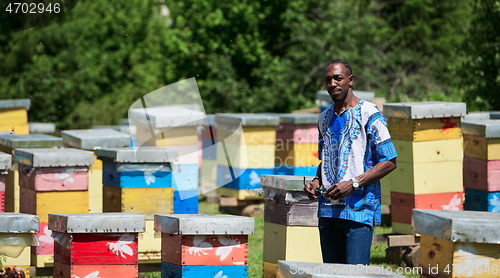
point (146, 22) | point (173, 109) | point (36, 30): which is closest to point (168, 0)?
point (146, 22)

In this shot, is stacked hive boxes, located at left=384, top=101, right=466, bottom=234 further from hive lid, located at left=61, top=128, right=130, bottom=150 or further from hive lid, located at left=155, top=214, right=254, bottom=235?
hive lid, located at left=61, top=128, right=130, bottom=150

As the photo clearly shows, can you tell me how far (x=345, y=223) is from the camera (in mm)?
3217

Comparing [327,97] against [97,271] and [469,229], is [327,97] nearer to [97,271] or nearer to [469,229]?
[97,271]

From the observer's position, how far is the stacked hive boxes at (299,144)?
7.57 metres

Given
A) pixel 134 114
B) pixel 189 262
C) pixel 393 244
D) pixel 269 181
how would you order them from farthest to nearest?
pixel 134 114
pixel 393 244
pixel 269 181
pixel 189 262

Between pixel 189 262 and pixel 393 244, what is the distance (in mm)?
2145

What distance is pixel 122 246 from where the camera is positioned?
13.3ft

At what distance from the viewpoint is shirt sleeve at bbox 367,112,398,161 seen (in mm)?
3180

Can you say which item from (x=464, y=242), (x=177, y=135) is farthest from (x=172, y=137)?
(x=464, y=242)

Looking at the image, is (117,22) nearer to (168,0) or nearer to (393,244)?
(168,0)

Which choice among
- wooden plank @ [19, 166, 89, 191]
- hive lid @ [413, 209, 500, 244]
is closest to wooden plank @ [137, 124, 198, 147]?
wooden plank @ [19, 166, 89, 191]

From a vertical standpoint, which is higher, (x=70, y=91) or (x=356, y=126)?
(x=70, y=91)

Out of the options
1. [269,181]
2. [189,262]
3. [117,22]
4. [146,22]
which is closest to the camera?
[189,262]

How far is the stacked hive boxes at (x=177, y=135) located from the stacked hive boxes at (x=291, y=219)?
1962mm
